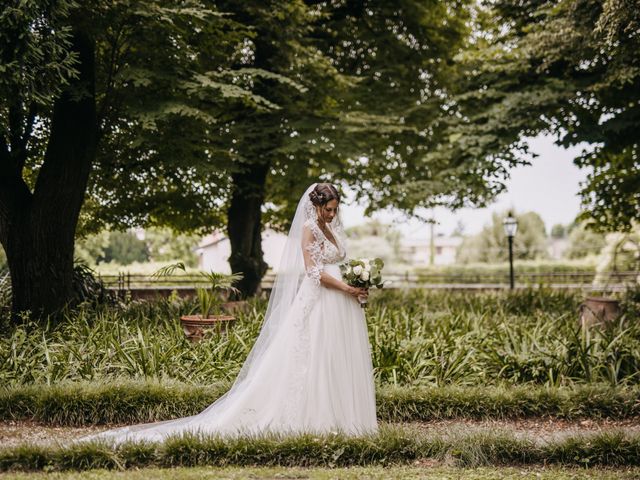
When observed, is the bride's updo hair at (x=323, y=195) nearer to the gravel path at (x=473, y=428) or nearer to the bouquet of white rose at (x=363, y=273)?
the bouquet of white rose at (x=363, y=273)

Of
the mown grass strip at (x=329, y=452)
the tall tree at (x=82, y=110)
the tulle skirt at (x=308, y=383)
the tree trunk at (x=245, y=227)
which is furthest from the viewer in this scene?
the tree trunk at (x=245, y=227)

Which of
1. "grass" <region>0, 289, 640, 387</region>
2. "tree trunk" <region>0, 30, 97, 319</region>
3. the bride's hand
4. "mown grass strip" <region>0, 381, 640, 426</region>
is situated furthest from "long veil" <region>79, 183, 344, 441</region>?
"tree trunk" <region>0, 30, 97, 319</region>

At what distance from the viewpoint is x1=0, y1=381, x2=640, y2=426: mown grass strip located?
19.4 ft

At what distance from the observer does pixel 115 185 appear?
12695 mm

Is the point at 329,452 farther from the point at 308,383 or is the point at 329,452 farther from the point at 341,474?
the point at 308,383

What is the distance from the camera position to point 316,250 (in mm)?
5273

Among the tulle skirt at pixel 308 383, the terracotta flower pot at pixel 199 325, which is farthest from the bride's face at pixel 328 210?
the terracotta flower pot at pixel 199 325

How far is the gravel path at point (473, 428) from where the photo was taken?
5.45m

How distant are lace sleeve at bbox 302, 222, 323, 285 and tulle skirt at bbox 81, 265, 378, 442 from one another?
4.5 inches

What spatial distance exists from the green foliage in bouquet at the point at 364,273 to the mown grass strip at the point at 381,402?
1740 mm

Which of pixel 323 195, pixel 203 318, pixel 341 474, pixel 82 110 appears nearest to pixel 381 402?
pixel 341 474

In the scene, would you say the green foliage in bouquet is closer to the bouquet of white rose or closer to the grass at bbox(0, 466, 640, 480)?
the bouquet of white rose

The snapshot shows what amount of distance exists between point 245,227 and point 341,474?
36.5 ft

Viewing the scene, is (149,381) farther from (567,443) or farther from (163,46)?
(163,46)
